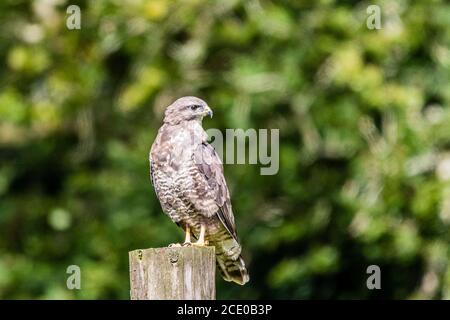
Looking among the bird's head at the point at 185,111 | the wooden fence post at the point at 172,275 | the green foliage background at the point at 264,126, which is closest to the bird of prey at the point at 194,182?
the bird's head at the point at 185,111

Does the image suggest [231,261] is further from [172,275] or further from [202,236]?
[172,275]

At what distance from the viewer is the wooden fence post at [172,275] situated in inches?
167

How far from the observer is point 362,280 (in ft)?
30.4

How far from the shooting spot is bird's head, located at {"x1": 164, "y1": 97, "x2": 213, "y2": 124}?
5188mm

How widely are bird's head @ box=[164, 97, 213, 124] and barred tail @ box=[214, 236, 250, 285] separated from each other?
624mm

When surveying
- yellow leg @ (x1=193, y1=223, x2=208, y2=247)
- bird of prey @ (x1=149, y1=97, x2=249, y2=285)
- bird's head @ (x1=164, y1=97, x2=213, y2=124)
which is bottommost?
yellow leg @ (x1=193, y1=223, x2=208, y2=247)

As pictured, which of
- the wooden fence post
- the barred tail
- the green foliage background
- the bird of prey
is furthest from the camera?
the green foliage background

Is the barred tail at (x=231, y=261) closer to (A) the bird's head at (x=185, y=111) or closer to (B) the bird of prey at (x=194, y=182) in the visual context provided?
(B) the bird of prey at (x=194, y=182)

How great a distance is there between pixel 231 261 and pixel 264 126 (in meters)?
3.59

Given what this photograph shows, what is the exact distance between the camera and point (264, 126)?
880 centimetres

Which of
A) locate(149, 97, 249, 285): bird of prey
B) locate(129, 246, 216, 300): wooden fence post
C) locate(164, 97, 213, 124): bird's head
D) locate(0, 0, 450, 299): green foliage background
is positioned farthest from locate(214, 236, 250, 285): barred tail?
locate(0, 0, 450, 299): green foliage background

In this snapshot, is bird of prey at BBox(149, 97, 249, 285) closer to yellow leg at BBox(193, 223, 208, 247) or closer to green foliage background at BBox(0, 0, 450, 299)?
yellow leg at BBox(193, 223, 208, 247)

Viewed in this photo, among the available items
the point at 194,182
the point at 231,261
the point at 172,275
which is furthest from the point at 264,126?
the point at 172,275
